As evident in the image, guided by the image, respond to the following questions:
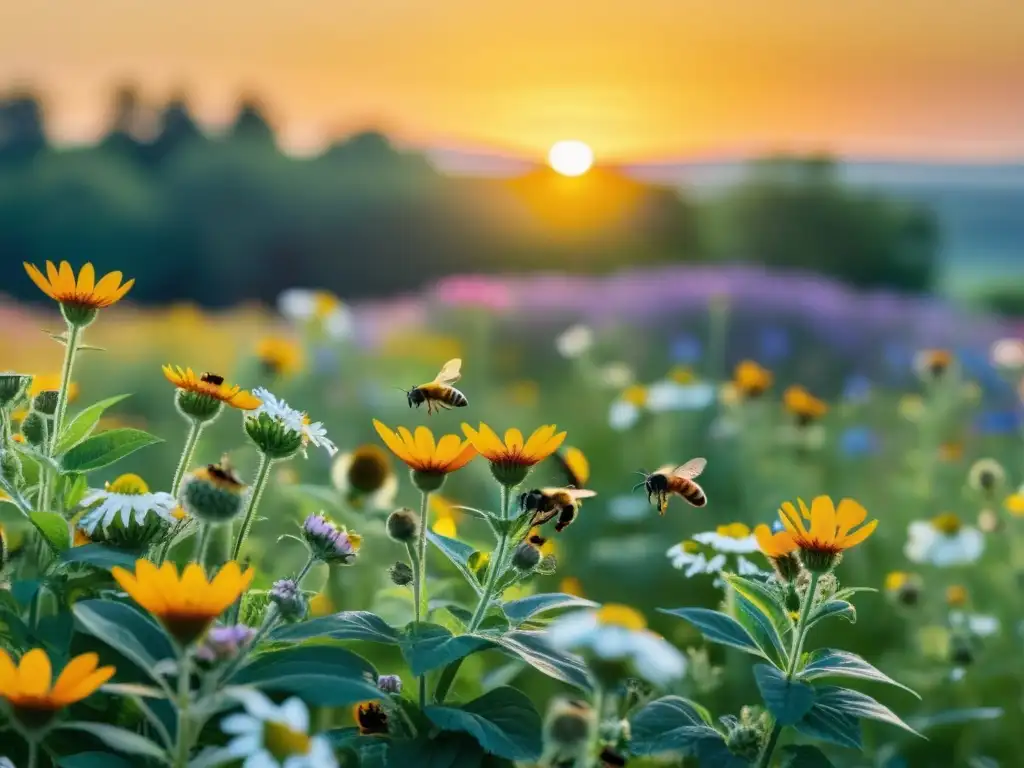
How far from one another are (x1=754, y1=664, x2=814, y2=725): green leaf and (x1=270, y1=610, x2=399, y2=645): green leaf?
1.02 feet

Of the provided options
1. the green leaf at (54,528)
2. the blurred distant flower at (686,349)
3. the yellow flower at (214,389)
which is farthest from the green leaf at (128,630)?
the blurred distant flower at (686,349)

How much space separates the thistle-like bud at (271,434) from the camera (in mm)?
1065

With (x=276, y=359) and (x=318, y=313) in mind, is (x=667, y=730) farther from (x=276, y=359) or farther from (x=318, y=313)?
(x=318, y=313)

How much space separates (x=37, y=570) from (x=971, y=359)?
3.86 m

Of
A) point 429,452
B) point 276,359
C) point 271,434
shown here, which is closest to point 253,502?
point 271,434

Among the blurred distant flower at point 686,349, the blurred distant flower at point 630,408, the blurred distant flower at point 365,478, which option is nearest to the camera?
the blurred distant flower at point 365,478

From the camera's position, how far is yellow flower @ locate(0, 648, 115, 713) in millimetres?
837

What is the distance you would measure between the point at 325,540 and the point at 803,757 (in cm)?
46

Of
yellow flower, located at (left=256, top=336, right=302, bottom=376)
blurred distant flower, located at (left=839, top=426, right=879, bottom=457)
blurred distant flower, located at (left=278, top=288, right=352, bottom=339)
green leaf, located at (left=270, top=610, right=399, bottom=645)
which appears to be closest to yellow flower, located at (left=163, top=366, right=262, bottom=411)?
green leaf, located at (left=270, top=610, right=399, bottom=645)

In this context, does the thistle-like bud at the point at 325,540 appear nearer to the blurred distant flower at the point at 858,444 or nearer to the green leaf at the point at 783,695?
the green leaf at the point at 783,695

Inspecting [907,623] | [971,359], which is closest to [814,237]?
[971,359]

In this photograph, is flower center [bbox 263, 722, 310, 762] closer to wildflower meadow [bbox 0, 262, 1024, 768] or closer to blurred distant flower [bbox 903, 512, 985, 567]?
wildflower meadow [bbox 0, 262, 1024, 768]

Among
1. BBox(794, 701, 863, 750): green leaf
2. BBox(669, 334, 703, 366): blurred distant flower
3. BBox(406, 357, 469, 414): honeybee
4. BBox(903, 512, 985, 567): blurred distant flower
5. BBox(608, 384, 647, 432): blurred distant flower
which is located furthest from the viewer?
BBox(669, 334, 703, 366): blurred distant flower

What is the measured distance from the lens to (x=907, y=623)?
249 centimetres
